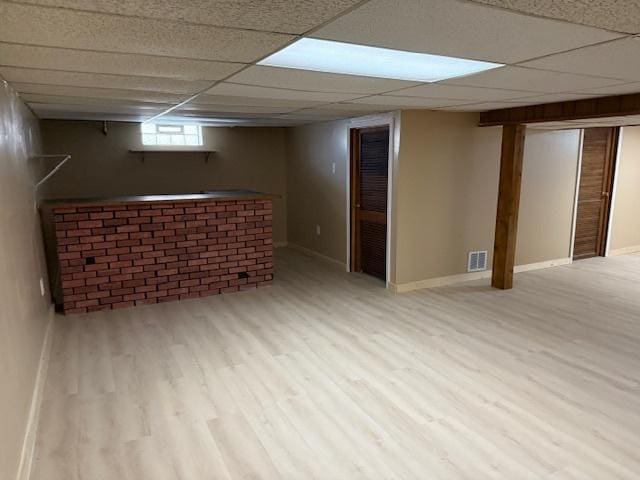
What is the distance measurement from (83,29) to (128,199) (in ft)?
9.85

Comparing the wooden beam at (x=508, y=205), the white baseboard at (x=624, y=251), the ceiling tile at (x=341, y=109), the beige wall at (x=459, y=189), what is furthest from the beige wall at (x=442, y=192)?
the white baseboard at (x=624, y=251)

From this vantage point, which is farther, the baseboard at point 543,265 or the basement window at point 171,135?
the basement window at point 171,135

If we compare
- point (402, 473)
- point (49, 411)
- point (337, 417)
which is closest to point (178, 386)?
point (49, 411)

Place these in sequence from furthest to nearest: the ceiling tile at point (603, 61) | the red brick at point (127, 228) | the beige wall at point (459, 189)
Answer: the beige wall at point (459, 189) < the red brick at point (127, 228) < the ceiling tile at point (603, 61)

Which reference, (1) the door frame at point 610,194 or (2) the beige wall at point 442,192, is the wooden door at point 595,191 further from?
(2) the beige wall at point 442,192

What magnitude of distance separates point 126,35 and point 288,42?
2.00 ft

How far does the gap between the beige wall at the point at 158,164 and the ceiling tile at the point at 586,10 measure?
5.55 metres

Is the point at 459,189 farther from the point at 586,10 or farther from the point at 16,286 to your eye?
the point at 16,286

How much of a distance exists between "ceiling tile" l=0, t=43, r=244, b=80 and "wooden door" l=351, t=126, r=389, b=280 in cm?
276

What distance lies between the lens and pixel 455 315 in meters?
4.07

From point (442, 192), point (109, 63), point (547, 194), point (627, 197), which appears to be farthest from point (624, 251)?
point (109, 63)

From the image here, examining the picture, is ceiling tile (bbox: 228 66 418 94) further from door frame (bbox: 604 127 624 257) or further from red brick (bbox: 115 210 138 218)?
door frame (bbox: 604 127 624 257)

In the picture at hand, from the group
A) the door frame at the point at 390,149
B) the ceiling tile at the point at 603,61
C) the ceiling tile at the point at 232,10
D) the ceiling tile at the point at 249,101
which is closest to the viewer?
the ceiling tile at the point at 232,10

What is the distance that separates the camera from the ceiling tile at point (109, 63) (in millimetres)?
1921
